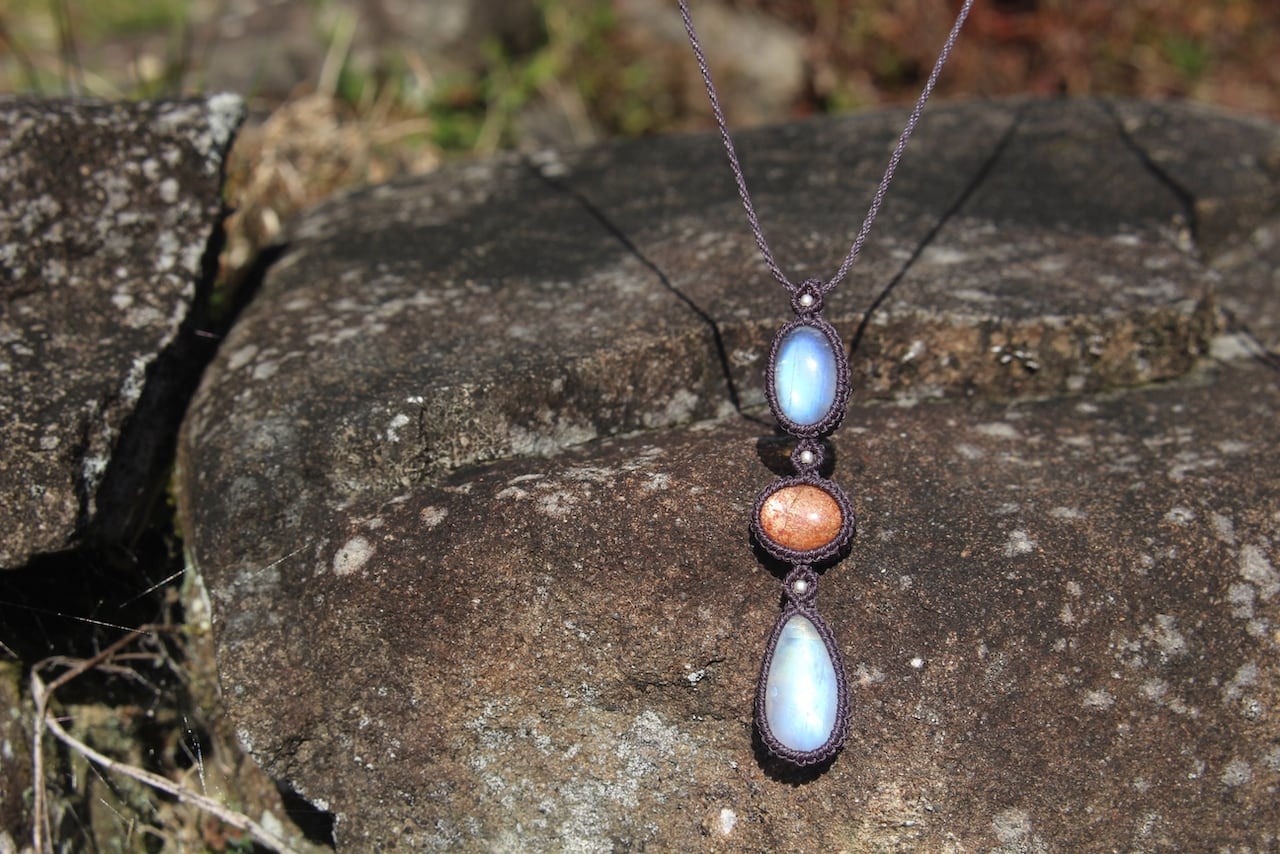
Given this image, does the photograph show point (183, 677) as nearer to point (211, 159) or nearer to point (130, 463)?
point (130, 463)

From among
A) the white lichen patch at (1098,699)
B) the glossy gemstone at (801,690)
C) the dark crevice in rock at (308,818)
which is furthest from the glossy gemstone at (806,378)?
the dark crevice in rock at (308,818)

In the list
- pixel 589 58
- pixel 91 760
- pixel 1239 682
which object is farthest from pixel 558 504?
pixel 589 58

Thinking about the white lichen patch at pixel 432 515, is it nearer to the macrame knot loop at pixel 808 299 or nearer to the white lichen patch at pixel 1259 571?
the macrame knot loop at pixel 808 299

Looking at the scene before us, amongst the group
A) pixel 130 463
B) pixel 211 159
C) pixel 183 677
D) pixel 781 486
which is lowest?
pixel 183 677

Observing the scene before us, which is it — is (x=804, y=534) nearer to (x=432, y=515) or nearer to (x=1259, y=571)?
(x=432, y=515)

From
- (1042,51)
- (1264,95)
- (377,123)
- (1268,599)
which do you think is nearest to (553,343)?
(1268,599)

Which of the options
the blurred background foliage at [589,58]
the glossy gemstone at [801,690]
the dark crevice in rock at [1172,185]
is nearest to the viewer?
the glossy gemstone at [801,690]

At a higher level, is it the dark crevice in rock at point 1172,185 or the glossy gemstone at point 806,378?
the dark crevice in rock at point 1172,185
